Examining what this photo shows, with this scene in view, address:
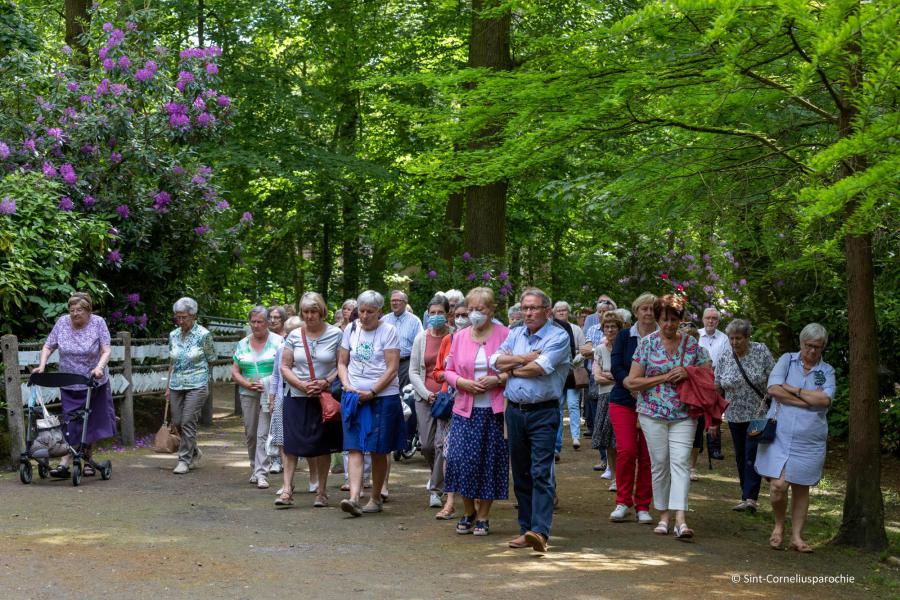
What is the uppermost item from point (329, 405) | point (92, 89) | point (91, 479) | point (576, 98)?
point (92, 89)

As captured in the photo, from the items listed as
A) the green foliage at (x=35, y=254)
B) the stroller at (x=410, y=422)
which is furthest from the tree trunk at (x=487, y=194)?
the green foliage at (x=35, y=254)

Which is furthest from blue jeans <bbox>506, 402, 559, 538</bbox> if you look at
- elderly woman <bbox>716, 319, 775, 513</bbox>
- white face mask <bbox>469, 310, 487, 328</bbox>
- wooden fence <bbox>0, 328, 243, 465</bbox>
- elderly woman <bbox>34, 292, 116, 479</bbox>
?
wooden fence <bbox>0, 328, 243, 465</bbox>

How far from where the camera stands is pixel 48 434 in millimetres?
11102

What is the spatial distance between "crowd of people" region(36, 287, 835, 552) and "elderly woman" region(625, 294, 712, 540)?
0.01 m

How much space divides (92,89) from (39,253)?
3.48 meters

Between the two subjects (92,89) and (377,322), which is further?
(92,89)

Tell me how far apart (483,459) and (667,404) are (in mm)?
1587

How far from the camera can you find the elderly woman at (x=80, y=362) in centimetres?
1138

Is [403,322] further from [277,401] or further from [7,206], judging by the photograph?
[7,206]

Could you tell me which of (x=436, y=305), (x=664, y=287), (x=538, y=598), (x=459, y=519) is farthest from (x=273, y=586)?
(x=664, y=287)

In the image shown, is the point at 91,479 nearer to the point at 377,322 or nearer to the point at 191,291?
the point at 377,322

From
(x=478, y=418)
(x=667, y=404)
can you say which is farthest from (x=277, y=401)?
(x=667, y=404)

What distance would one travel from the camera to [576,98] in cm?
859

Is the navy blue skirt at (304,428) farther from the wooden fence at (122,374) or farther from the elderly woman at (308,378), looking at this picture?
the wooden fence at (122,374)
